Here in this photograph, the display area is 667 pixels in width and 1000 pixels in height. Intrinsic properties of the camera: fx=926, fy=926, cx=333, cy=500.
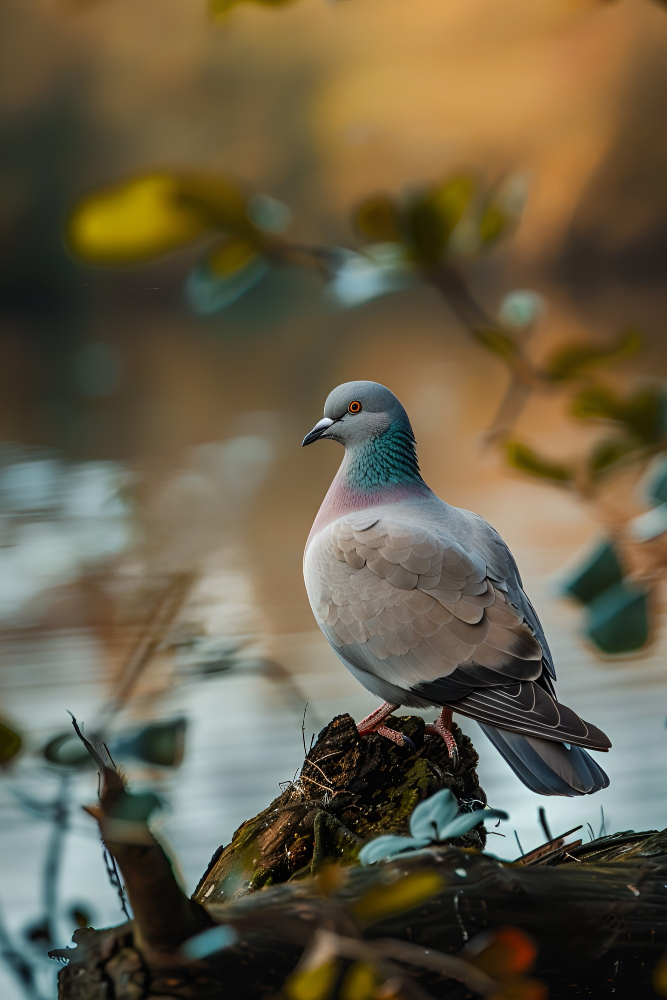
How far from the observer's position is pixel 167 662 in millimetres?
2176

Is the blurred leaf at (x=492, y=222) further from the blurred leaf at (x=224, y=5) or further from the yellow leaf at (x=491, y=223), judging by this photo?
the blurred leaf at (x=224, y=5)

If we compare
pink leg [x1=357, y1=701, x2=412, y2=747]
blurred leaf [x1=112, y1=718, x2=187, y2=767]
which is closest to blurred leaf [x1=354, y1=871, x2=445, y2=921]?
blurred leaf [x1=112, y1=718, x2=187, y2=767]

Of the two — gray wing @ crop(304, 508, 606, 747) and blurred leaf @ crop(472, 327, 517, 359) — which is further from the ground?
gray wing @ crop(304, 508, 606, 747)

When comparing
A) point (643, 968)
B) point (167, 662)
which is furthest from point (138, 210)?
point (167, 662)

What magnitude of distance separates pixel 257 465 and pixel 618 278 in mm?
10630

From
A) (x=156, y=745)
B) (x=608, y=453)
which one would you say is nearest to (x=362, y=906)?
(x=156, y=745)

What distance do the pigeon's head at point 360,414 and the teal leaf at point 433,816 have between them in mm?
864

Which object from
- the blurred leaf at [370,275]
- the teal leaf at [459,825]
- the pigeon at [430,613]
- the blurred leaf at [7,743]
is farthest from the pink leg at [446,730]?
the blurred leaf at [370,275]

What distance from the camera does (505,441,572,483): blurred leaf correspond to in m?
0.33

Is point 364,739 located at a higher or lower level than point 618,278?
lower

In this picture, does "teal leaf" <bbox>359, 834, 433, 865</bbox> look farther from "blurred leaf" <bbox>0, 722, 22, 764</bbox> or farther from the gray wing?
the gray wing

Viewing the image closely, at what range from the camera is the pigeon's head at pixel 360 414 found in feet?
4.67

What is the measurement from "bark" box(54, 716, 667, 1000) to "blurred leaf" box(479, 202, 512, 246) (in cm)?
28

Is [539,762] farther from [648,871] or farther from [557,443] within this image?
[557,443]
